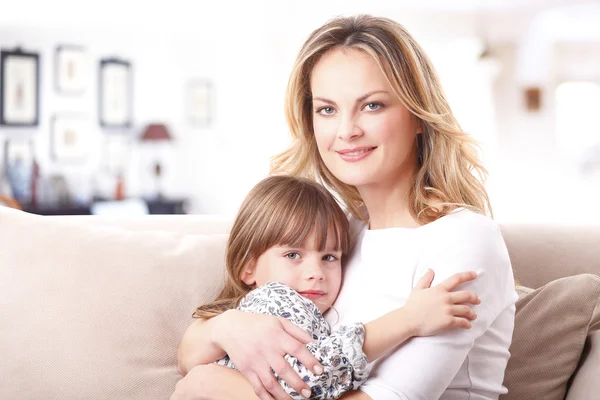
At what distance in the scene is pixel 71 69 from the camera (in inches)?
290

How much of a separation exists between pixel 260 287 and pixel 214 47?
659 centimetres

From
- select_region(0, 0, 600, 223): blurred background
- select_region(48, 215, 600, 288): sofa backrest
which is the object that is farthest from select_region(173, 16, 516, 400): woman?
select_region(0, 0, 600, 223): blurred background

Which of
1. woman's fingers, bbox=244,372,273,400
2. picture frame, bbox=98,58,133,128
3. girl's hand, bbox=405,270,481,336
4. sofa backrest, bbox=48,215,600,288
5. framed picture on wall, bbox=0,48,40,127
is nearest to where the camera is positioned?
girl's hand, bbox=405,270,481,336

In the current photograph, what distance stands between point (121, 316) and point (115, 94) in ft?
20.5

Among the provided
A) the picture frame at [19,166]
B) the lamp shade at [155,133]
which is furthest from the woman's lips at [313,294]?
the lamp shade at [155,133]

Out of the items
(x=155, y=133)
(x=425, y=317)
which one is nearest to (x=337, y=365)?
(x=425, y=317)

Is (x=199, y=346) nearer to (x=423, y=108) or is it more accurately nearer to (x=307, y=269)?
(x=307, y=269)

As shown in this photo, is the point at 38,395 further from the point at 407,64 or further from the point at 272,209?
the point at 407,64

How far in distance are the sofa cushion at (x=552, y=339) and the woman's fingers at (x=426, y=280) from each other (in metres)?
0.41

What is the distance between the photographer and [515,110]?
27.4 ft

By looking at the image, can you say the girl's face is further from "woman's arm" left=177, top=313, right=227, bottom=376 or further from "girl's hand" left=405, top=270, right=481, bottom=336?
"girl's hand" left=405, top=270, right=481, bottom=336

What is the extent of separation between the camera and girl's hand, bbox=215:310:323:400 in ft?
4.15

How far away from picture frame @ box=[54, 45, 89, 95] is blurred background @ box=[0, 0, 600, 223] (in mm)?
15

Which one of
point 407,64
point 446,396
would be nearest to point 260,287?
point 446,396
